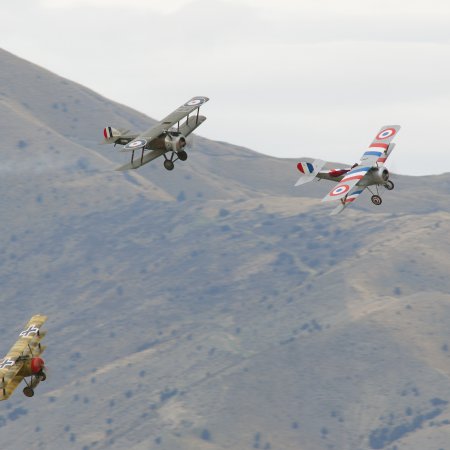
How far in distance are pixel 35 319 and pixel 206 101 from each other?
3172 centimetres

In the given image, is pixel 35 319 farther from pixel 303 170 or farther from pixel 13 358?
pixel 303 170

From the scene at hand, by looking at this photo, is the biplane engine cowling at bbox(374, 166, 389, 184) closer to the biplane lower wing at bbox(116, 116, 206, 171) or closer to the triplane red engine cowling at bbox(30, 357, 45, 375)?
the biplane lower wing at bbox(116, 116, 206, 171)

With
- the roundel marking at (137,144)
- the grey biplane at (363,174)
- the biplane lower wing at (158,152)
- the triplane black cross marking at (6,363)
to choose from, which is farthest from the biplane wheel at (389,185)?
the triplane black cross marking at (6,363)

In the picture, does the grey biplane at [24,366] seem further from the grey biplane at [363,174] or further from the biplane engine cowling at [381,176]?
the biplane engine cowling at [381,176]

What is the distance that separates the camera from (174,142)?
114 metres

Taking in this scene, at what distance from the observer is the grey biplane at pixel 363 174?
116m

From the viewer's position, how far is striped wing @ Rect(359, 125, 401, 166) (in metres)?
126

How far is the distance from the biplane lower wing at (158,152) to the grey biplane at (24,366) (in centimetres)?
1765

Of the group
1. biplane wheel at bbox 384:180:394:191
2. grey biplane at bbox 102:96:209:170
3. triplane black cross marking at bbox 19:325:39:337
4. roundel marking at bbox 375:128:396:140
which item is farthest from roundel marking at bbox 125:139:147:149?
roundel marking at bbox 375:128:396:140

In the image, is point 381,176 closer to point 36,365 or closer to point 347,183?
point 347,183

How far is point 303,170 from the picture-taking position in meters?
131

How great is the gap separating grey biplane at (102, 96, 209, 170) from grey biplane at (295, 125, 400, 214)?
11.0m

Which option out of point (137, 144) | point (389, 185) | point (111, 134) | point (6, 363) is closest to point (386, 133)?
point (389, 185)

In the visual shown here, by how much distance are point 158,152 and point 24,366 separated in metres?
24.6
